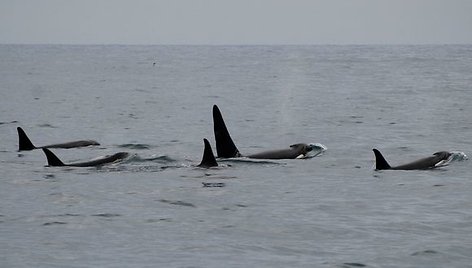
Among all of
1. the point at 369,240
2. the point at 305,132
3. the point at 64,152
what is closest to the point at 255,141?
the point at 305,132

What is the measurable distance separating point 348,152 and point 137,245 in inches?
527

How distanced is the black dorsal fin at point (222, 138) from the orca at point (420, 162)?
356 centimetres

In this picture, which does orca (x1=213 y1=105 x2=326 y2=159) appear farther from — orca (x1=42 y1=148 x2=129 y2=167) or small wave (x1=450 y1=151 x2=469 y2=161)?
small wave (x1=450 y1=151 x2=469 y2=161)

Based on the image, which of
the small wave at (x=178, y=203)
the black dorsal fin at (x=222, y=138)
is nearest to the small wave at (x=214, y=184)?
the small wave at (x=178, y=203)

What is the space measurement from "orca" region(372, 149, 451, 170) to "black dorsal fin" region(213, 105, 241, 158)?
3.56m

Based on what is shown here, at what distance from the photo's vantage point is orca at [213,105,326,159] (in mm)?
23391

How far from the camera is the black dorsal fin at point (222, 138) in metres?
23.4

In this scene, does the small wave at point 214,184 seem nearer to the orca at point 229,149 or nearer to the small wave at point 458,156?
the orca at point 229,149

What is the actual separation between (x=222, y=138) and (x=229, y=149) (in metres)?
0.33

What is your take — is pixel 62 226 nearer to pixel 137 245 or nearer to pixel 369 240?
pixel 137 245

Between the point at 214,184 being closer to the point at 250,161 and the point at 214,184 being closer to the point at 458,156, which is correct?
the point at 250,161

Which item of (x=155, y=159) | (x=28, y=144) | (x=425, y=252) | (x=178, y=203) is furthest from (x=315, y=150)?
(x=425, y=252)

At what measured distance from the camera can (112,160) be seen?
23.1 m

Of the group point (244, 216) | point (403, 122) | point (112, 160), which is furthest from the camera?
point (403, 122)
